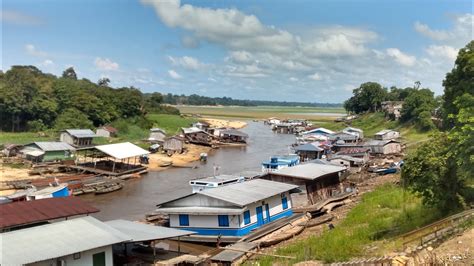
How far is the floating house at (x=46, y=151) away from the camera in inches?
2199

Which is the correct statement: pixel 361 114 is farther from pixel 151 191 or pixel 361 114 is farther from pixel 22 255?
pixel 22 255

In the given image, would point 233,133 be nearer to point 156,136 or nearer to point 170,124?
point 170,124

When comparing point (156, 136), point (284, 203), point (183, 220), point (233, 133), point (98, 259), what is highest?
point (156, 136)

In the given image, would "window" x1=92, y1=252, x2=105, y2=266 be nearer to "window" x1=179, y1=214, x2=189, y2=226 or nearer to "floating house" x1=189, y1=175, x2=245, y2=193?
"window" x1=179, y1=214, x2=189, y2=226

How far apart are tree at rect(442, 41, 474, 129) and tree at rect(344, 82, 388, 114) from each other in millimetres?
72568

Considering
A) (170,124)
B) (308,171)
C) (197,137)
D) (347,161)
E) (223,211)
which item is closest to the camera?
(223,211)

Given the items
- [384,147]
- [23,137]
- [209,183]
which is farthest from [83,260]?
[384,147]

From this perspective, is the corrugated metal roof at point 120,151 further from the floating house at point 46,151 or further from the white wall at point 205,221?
the white wall at point 205,221

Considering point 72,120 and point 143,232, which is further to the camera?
point 72,120

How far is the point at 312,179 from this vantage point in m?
35.9

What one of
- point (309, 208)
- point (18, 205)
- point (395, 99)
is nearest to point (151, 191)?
point (309, 208)

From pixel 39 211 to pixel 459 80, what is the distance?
5024 centimetres

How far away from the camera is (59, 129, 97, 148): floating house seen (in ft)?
222

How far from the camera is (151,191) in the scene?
48125 millimetres
